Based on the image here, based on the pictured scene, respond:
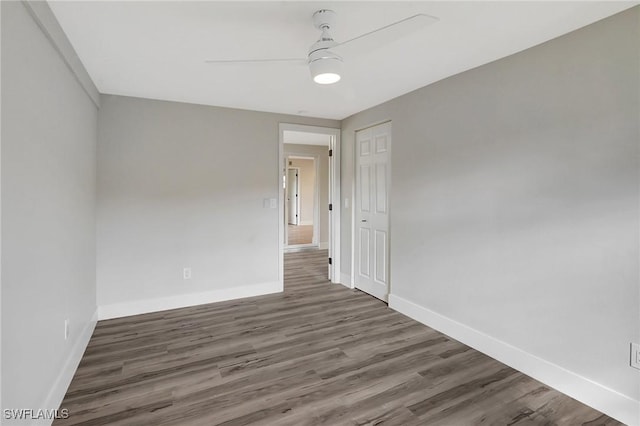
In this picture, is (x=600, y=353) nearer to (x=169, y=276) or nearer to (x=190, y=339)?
(x=190, y=339)

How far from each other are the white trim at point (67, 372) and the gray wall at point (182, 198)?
701 mm

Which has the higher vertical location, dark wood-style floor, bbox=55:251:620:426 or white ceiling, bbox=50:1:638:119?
white ceiling, bbox=50:1:638:119

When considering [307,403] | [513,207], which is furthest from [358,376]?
[513,207]

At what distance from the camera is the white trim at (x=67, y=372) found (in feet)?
5.91

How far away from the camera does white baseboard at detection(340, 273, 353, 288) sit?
438 cm

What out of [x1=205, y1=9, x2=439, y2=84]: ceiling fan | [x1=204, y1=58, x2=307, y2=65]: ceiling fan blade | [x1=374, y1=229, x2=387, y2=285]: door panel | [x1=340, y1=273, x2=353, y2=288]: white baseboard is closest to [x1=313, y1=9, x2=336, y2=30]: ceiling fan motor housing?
[x1=205, y1=9, x2=439, y2=84]: ceiling fan

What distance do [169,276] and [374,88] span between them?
2.94 meters

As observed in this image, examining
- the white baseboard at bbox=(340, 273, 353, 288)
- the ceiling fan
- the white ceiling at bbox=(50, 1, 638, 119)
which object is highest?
the white ceiling at bbox=(50, 1, 638, 119)

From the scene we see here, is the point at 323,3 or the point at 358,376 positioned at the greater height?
the point at 323,3

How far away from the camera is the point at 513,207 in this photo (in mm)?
2363

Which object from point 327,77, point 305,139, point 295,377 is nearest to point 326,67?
point 327,77

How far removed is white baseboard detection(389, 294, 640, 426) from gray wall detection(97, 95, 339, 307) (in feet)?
7.02

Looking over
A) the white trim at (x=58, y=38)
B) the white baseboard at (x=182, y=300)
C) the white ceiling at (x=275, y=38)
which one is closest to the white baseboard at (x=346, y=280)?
the white baseboard at (x=182, y=300)

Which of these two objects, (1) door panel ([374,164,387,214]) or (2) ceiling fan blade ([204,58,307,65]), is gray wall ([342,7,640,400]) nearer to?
(1) door panel ([374,164,387,214])
